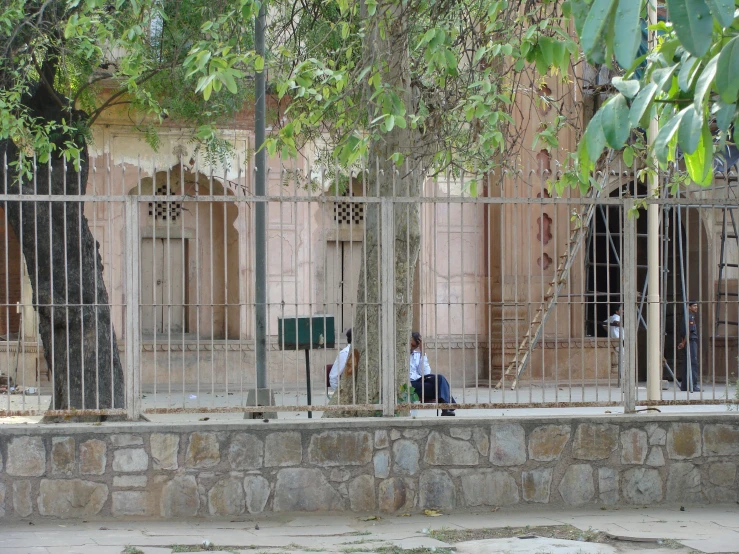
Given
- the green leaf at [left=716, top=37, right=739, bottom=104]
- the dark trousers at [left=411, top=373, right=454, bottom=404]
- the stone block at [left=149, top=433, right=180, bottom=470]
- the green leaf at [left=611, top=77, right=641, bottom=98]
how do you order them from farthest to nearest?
the dark trousers at [left=411, top=373, right=454, bottom=404]
the stone block at [left=149, top=433, right=180, bottom=470]
the green leaf at [left=611, top=77, right=641, bottom=98]
the green leaf at [left=716, top=37, right=739, bottom=104]

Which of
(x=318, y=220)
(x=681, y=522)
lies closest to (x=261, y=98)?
(x=681, y=522)

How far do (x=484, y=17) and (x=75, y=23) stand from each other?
3.86 metres

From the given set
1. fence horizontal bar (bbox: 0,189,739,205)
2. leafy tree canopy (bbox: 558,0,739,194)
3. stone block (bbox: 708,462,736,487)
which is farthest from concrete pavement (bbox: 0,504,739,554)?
leafy tree canopy (bbox: 558,0,739,194)

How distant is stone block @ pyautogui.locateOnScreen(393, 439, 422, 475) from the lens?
734cm

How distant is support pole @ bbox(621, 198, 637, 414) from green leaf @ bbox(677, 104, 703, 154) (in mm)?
4131

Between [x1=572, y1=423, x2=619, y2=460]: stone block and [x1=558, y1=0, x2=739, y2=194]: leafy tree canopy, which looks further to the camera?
[x1=572, y1=423, x2=619, y2=460]: stone block

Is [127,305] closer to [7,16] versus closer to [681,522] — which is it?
[7,16]

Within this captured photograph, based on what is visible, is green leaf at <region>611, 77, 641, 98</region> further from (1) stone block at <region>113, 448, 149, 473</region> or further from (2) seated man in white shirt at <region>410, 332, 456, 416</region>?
(1) stone block at <region>113, 448, 149, 473</region>

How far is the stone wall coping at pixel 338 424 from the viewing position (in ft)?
23.2

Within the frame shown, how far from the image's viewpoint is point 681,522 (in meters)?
7.17

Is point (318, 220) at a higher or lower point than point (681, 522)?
higher

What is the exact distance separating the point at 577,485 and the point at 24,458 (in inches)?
156

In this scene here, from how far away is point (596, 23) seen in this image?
10.7 feet

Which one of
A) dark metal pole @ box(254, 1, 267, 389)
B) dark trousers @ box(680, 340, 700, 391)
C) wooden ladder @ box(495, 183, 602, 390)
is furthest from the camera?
dark metal pole @ box(254, 1, 267, 389)
